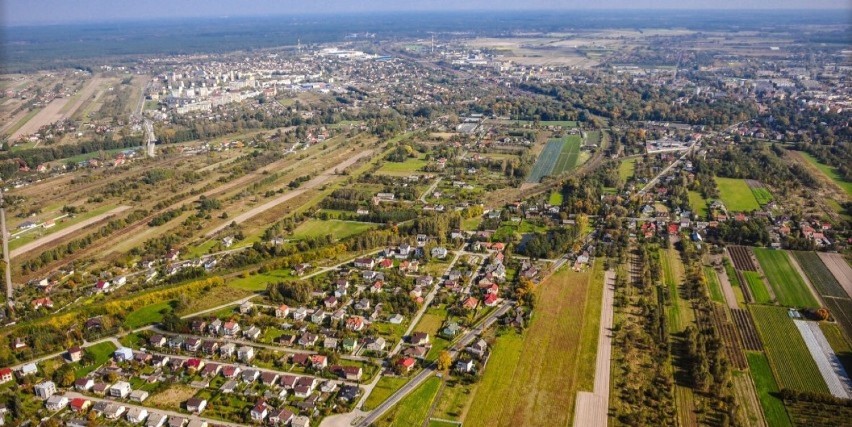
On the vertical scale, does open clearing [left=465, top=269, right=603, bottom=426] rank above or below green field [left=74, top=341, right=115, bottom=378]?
below

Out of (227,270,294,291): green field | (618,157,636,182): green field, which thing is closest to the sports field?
(618,157,636,182): green field

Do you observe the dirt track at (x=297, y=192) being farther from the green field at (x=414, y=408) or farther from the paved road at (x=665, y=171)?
the paved road at (x=665, y=171)

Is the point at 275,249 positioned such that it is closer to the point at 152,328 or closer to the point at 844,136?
the point at 152,328

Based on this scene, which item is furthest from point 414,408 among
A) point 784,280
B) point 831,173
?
point 831,173

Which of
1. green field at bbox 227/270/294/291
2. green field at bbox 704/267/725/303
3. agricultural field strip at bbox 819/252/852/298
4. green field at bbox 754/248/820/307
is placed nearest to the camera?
green field at bbox 754/248/820/307

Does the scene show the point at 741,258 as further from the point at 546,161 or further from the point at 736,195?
the point at 546,161

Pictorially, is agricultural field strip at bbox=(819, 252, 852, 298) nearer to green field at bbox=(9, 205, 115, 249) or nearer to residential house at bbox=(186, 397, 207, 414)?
residential house at bbox=(186, 397, 207, 414)
